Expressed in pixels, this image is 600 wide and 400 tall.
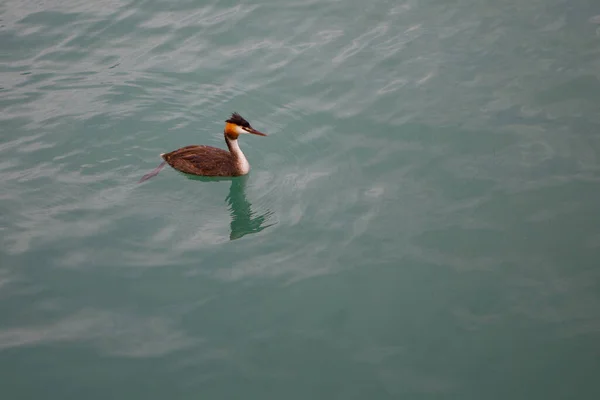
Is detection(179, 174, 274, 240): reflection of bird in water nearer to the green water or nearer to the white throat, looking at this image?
the green water

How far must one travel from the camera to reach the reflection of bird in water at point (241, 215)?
29.6ft

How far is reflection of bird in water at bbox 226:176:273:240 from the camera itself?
29.6ft

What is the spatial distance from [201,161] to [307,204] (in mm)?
1780

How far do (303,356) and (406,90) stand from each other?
5593mm

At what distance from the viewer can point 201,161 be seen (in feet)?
32.6

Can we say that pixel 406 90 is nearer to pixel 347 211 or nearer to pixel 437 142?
pixel 437 142

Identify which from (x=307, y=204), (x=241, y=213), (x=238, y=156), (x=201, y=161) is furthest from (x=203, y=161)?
(x=307, y=204)

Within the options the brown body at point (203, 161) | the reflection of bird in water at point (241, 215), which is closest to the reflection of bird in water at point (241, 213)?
the reflection of bird in water at point (241, 215)

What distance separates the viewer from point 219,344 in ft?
24.4

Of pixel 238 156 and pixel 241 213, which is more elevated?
pixel 238 156

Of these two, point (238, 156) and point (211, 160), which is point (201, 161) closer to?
point (211, 160)

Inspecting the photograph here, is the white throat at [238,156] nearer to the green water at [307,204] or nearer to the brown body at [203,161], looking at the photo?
the brown body at [203,161]

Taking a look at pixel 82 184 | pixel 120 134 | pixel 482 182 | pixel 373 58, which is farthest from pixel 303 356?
pixel 373 58

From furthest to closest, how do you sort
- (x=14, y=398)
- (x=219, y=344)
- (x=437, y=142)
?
1. (x=437, y=142)
2. (x=219, y=344)
3. (x=14, y=398)
